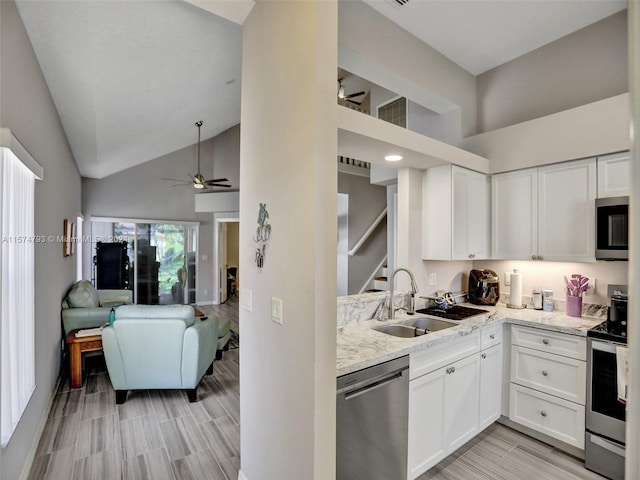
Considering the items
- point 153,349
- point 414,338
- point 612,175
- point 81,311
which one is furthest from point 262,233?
point 81,311

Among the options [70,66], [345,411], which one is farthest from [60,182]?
[345,411]

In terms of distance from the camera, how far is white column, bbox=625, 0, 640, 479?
18.8 inches

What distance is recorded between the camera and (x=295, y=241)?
1.53 meters

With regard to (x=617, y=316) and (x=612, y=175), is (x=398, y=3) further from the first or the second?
(x=617, y=316)

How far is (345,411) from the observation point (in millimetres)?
1647

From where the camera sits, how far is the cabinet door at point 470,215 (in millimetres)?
2938

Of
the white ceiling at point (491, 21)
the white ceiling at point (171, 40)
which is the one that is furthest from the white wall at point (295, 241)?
the white ceiling at point (491, 21)

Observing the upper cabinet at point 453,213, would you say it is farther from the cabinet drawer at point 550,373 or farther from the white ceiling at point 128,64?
the white ceiling at point 128,64

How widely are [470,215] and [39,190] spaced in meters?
3.74

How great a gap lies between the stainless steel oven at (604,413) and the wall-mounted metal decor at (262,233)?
7.78 ft

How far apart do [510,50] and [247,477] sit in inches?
166

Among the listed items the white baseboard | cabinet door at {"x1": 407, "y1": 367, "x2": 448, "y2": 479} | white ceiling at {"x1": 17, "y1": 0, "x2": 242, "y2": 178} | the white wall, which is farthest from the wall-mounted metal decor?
the white baseboard

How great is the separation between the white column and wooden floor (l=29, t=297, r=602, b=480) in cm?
215

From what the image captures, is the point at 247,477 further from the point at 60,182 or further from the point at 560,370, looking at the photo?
the point at 60,182
